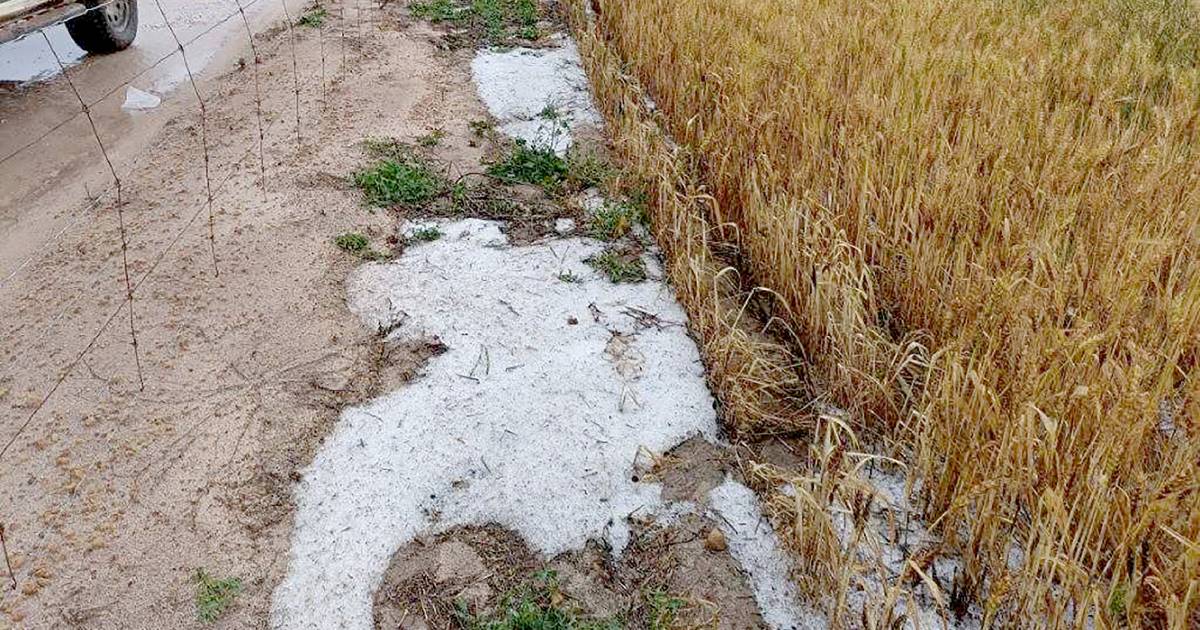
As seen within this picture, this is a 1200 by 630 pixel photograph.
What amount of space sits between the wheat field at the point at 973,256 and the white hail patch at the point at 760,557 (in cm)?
9

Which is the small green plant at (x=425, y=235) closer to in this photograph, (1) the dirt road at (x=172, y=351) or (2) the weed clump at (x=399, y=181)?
(1) the dirt road at (x=172, y=351)

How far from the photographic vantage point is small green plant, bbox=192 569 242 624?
2205 millimetres

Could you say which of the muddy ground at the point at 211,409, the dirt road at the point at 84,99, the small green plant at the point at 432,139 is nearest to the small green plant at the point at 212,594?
the muddy ground at the point at 211,409

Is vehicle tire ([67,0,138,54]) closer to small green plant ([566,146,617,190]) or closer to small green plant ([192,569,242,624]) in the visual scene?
small green plant ([566,146,617,190])

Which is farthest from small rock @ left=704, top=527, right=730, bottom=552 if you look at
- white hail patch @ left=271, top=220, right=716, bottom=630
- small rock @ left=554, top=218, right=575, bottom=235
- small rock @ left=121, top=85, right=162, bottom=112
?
small rock @ left=121, top=85, right=162, bottom=112

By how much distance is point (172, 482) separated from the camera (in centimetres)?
258

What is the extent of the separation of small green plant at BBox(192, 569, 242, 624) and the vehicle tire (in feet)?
16.1

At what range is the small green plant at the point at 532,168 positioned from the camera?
173 inches

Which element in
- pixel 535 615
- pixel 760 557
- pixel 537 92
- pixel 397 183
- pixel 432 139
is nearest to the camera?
pixel 535 615

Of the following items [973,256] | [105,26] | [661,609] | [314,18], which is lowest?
[314,18]

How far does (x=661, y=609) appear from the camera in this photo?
221 cm

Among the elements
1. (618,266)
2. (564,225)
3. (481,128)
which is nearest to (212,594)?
(618,266)

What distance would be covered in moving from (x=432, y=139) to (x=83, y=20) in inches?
121

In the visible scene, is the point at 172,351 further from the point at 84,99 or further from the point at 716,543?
the point at 84,99
